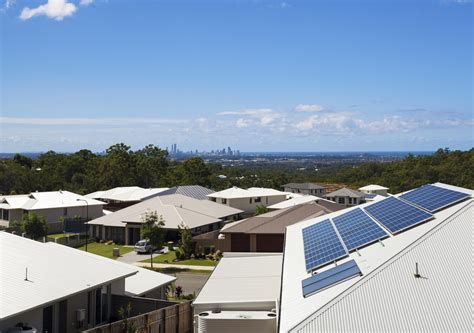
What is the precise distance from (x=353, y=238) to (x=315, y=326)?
7.83 m

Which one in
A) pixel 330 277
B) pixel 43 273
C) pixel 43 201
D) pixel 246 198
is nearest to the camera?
pixel 330 277

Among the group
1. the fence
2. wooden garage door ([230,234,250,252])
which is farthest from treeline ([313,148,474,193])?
the fence

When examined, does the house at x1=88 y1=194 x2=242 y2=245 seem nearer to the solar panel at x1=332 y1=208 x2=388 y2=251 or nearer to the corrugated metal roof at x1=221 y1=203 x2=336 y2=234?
the corrugated metal roof at x1=221 y1=203 x2=336 y2=234

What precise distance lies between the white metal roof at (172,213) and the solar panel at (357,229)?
91.7ft

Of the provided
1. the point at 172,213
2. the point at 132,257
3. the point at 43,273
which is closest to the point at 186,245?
the point at 132,257

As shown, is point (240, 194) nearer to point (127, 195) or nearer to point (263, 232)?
point (127, 195)

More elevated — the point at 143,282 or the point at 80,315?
the point at 80,315

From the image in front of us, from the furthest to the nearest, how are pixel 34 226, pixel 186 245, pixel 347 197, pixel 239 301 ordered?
pixel 347 197, pixel 34 226, pixel 186 245, pixel 239 301

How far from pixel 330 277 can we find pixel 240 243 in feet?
93.9

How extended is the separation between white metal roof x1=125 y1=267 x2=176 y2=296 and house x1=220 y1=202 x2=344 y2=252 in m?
17.5

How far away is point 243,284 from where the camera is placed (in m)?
21.9

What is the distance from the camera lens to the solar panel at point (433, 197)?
2019 centimetres

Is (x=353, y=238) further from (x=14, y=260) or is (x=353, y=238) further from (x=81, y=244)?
(x=81, y=244)

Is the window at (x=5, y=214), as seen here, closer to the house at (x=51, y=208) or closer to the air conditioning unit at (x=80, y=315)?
the house at (x=51, y=208)
